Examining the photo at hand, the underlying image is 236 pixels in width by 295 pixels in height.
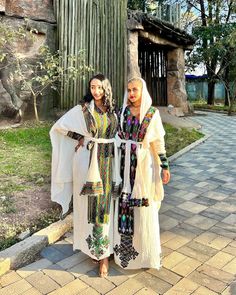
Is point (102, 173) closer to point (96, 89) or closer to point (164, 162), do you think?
point (164, 162)

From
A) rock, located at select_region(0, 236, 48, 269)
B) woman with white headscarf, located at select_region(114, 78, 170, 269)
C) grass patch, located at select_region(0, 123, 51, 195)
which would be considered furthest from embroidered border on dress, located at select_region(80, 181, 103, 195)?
grass patch, located at select_region(0, 123, 51, 195)

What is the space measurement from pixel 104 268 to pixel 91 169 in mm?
832

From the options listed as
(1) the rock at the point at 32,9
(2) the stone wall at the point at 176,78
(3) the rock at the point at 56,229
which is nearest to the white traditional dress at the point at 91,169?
(3) the rock at the point at 56,229

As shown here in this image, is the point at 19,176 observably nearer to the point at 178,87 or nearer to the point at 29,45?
the point at 29,45

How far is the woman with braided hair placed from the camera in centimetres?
270

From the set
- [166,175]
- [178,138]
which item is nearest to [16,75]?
[178,138]

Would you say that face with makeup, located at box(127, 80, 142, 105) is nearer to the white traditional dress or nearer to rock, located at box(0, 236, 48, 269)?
the white traditional dress

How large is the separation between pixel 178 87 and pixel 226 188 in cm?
871

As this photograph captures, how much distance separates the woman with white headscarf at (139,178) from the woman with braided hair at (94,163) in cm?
9

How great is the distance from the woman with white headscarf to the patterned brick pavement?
196 mm

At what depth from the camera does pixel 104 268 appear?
2.76 meters

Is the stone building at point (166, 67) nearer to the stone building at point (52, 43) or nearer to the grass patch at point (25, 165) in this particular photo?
the stone building at point (52, 43)

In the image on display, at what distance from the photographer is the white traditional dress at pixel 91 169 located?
271 cm

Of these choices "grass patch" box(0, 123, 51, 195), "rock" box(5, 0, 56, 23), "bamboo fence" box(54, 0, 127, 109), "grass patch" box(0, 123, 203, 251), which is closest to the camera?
"grass patch" box(0, 123, 203, 251)
